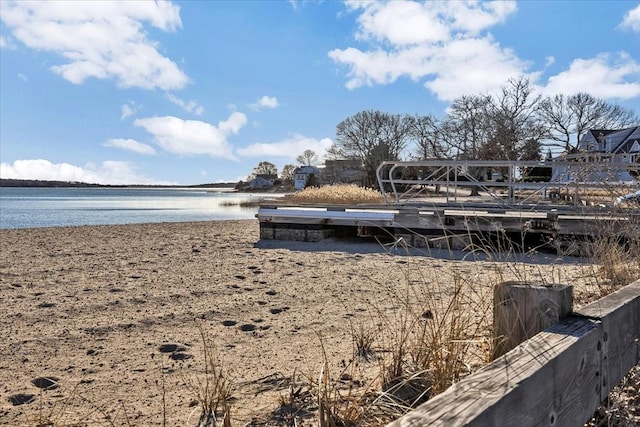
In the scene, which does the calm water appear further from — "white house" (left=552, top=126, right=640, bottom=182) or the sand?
"white house" (left=552, top=126, right=640, bottom=182)

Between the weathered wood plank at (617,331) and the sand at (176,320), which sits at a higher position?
the weathered wood plank at (617,331)

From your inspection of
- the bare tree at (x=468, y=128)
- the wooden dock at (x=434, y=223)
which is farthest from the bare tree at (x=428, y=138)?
the wooden dock at (x=434, y=223)

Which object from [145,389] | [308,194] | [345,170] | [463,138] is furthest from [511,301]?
[345,170]

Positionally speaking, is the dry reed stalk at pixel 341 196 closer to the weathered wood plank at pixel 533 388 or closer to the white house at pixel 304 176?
the weathered wood plank at pixel 533 388

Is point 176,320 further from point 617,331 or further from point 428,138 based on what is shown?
point 428,138

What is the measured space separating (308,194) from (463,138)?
30.7 m

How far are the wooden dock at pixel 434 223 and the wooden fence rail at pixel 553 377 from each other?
4.64 m

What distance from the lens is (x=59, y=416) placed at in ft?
7.75

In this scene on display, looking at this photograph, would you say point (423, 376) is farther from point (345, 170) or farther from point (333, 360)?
point (345, 170)

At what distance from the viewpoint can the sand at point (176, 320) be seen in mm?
2631

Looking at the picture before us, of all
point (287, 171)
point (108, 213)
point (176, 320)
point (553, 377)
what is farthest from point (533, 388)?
point (287, 171)

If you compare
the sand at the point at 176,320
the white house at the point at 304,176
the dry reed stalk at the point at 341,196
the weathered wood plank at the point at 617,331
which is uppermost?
the white house at the point at 304,176

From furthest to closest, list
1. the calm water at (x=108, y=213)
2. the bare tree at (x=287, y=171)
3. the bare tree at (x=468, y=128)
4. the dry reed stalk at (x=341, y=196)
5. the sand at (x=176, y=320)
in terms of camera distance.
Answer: the bare tree at (x=287, y=171) < the bare tree at (x=468, y=128) < the dry reed stalk at (x=341, y=196) < the calm water at (x=108, y=213) < the sand at (x=176, y=320)

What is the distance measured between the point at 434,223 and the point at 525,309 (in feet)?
21.9
